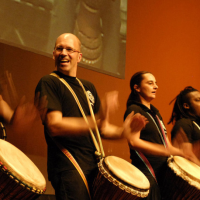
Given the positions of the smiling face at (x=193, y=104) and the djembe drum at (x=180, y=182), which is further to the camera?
the smiling face at (x=193, y=104)

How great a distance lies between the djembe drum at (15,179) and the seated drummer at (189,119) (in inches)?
49.9

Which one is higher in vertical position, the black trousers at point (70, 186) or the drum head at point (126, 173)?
the drum head at point (126, 173)

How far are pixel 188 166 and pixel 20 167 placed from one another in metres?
1.17

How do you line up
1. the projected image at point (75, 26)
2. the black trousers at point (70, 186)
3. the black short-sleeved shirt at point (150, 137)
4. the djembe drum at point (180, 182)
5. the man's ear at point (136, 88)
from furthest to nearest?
the man's ear at point (136, 88) → the projected image at point (75, 26) → the black short-sleeved shirt at point (150, 137) → the djembe drum at point (180, 182) → the black trousers at point (70, 186)

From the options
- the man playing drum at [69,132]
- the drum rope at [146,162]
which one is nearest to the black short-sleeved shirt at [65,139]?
the man playing drum at [69,132]

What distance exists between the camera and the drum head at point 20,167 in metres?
1.23

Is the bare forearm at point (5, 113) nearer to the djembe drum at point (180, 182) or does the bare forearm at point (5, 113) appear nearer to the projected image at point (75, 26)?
the projected image at point (75, 26)

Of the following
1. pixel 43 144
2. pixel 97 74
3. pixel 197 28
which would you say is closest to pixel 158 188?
pixel 43 144

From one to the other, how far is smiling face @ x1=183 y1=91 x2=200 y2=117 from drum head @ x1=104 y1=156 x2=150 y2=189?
122 cm

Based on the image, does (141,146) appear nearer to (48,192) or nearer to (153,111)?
(153,111)

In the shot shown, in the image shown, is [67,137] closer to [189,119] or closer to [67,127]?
[67,127]

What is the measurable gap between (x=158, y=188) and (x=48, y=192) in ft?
3.40

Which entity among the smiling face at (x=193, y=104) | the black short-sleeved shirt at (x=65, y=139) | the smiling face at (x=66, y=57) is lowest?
the black short-sleeved shirt at (x=65, y=139)

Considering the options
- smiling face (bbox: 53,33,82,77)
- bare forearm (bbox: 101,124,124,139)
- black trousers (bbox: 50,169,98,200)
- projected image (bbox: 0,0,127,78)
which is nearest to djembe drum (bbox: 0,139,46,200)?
black trousers (bbox: 50,169,98,200)
